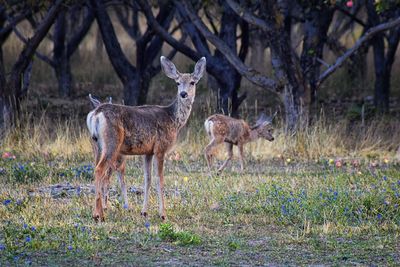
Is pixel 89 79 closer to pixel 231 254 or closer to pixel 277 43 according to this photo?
pixel 277 43

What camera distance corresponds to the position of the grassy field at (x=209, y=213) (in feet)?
27.0

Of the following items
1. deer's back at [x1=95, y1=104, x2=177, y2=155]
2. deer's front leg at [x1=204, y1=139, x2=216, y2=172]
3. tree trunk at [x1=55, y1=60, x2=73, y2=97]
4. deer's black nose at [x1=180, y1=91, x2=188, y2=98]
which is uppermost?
tree trunk at [x1=55, y1=60, x2=73, y2=97]

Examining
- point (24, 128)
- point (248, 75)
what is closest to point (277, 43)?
point (248, 75)

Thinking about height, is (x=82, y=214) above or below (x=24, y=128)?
below

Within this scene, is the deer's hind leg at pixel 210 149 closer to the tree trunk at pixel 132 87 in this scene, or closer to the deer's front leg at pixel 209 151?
the deer's front leg at pixel 209 151

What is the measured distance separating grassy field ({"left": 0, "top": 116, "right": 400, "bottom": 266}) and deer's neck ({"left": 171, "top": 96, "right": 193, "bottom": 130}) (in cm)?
99

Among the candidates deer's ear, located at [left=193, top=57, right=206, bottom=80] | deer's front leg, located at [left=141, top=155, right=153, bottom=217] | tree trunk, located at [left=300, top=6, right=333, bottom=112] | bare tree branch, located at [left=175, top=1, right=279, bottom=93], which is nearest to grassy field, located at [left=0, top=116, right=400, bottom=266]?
deer's front leg, located at [left=141, top=155, right=153, bottom=217]

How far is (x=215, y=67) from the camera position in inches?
744

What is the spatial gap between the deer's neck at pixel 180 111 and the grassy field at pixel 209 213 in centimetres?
99

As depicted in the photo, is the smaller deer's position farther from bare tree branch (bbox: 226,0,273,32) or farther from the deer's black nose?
the deer's black nose

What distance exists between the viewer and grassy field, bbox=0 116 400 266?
822cm

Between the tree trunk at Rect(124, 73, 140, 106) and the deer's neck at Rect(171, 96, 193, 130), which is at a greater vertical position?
the tree trunk at Rect(124, 73, 140, 106)

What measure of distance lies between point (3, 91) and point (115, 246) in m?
8.97

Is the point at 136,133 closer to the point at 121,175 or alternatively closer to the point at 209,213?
the point at 121,175
